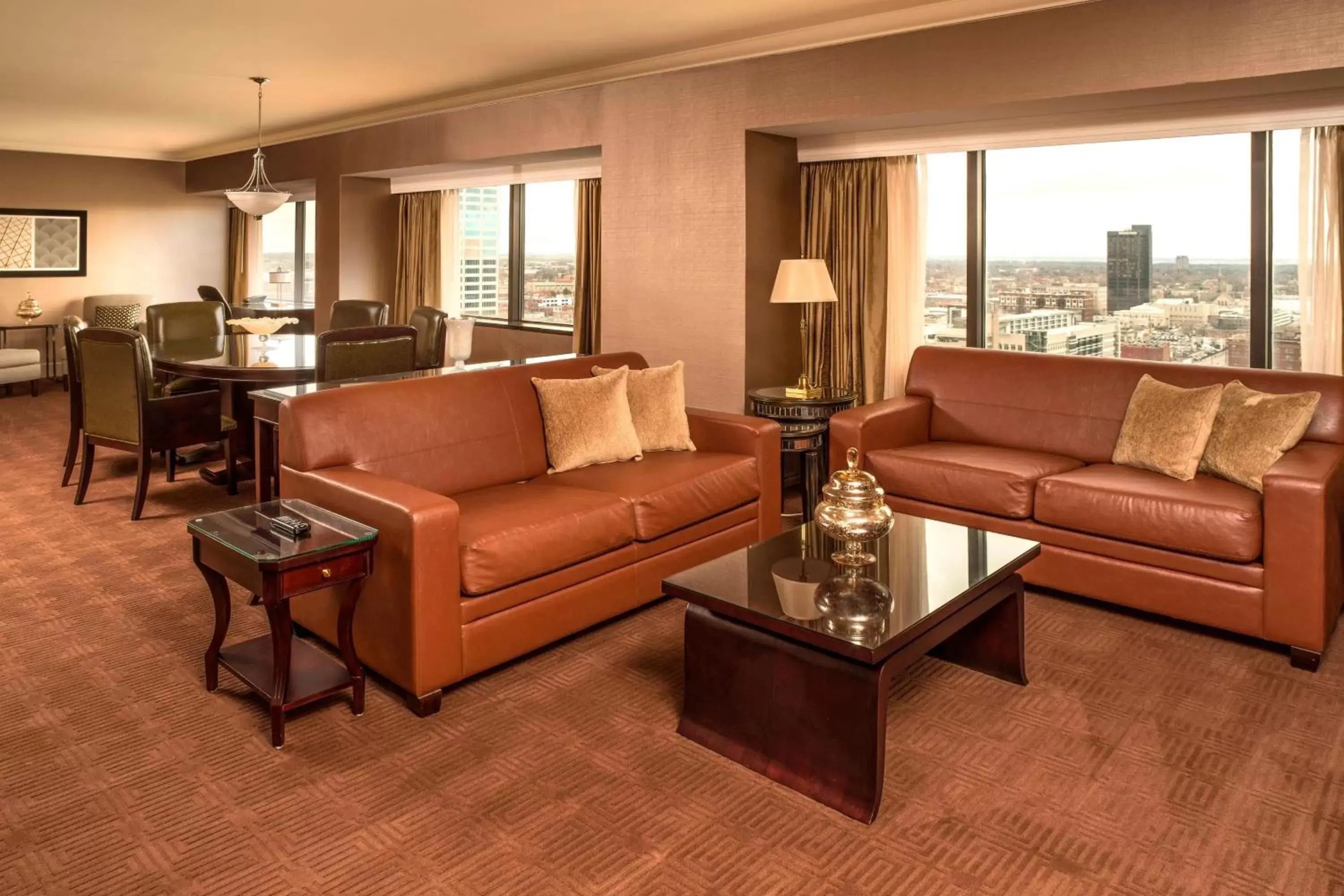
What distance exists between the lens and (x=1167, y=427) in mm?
3912

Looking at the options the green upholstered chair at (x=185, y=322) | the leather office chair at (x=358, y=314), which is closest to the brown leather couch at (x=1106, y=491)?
the leather office chair at (x=358, y=314)

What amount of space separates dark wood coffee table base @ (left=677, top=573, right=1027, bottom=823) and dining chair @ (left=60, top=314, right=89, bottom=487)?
440 cm

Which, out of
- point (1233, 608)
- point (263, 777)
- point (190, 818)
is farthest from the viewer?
point (1233, 608)

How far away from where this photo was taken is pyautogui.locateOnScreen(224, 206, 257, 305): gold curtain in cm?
1198

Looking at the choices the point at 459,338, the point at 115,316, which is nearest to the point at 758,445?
the point at 459,338

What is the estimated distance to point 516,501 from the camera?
350 centimetres

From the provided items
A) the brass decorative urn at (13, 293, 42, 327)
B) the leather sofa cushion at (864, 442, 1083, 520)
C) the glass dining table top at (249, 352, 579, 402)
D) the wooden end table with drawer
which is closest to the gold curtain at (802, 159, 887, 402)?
the leather sofa cushion at (864, 442, 1083, 520)

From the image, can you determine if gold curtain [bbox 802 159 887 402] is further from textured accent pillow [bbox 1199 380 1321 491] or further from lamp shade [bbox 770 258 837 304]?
textured accent pillow [bbox 1199 380 1321 491]

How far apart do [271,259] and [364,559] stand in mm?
9968

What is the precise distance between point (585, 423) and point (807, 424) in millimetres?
1355

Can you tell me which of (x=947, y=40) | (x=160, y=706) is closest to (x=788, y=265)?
(x=947, y=40)

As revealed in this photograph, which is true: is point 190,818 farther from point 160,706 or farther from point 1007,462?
point 1007,462

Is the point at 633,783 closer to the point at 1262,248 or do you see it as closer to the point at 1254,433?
the point at 1254,433

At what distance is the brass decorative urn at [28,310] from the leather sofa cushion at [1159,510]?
10.7m
